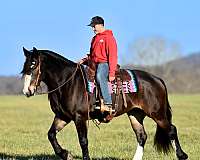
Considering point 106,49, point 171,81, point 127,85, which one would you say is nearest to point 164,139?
point 127,85

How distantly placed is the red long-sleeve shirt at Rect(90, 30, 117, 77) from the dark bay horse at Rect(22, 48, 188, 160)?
0.54m

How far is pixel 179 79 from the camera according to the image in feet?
429

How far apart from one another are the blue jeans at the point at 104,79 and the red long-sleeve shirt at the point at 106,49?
3.9 inches

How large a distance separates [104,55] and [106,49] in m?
0.15

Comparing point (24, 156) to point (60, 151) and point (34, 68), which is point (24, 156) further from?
point (34, 68)

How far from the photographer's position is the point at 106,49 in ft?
37.1

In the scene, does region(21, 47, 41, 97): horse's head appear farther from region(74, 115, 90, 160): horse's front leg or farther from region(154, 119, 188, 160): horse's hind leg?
region(154, 119, 188, 160): horse's hind leg

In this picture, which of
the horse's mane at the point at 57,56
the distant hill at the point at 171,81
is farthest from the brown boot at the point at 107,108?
the distant hill at the point at 171,81

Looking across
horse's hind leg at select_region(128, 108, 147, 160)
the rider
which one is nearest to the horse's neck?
the rider

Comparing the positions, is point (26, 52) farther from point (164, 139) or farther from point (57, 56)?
point (164, 139)

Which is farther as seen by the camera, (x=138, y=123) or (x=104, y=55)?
(x=138, y=123)

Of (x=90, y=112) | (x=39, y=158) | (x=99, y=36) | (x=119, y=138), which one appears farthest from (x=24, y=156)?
(x=119, y=138)

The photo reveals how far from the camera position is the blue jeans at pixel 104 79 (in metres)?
11.2

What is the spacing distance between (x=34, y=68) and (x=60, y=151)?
1.88m
